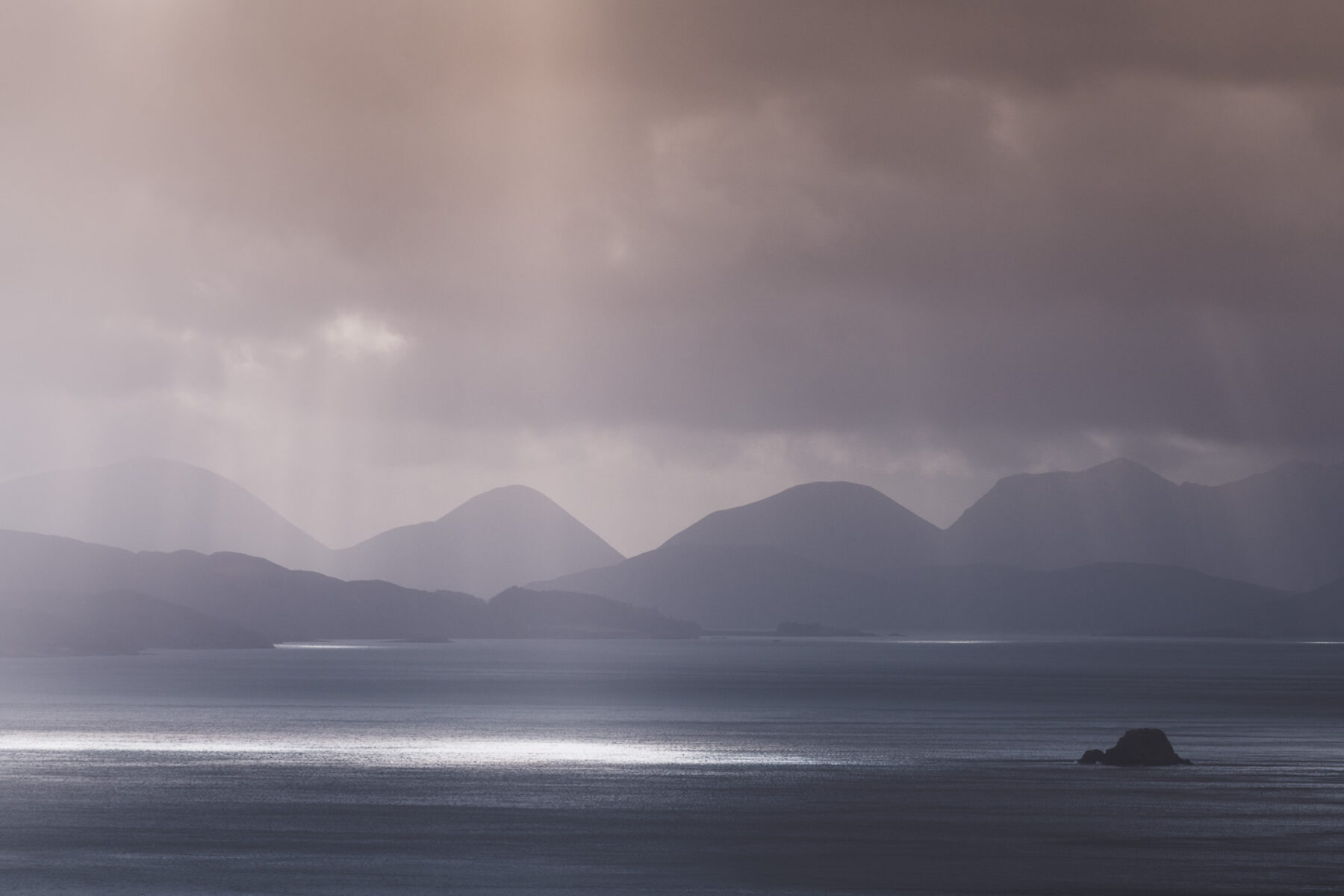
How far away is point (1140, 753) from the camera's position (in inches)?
3964

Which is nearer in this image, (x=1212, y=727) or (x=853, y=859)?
(x=853, y=859)

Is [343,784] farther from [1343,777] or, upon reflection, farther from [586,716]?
[586,716]

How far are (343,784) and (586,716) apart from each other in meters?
69.0

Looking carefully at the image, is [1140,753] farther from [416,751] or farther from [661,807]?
[416,751]

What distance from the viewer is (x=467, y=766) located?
102 metres

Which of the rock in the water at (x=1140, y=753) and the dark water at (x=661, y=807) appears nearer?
the dark water at (x=661, y=807)

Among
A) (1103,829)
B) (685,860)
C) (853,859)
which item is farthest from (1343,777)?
(685,860)

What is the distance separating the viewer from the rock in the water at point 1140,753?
10056 cm

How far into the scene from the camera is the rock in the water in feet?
330

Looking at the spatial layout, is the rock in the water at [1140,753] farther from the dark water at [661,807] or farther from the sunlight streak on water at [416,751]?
the sunlight streak on water at [416,751]

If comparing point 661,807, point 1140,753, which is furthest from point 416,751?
point 1140,753

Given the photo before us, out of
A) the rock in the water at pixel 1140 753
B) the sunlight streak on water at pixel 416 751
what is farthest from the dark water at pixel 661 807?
the rock in the water at pixel 1140 753

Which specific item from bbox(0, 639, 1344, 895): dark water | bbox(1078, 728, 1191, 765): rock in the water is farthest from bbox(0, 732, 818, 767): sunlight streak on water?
bbox(1078, 728, 1191, 765): rock in the water

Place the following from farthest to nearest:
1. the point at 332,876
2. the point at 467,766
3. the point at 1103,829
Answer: the point at 467,766 < the point at 1103,829 < the point at 332,876
